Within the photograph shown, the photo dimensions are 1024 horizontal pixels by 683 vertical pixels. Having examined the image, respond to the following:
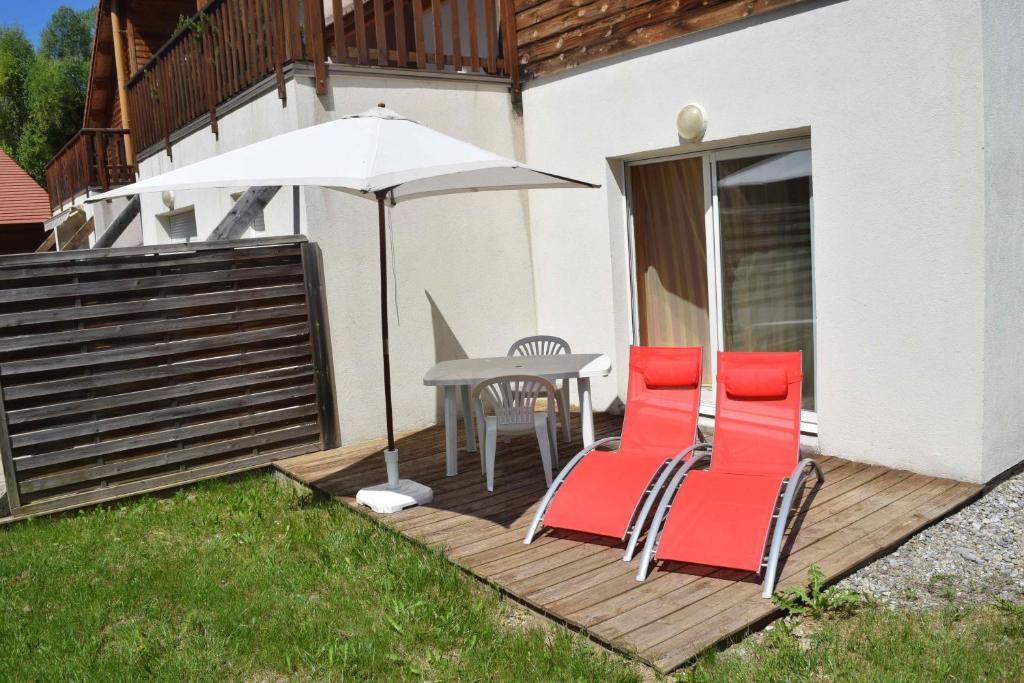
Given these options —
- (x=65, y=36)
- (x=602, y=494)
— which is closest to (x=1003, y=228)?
(x=602, y=494)

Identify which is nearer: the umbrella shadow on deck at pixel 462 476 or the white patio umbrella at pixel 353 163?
the white patio umbrella at pixel 353 163

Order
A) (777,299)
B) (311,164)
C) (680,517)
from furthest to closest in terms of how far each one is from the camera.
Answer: (777,299) < (311,164) < (680,517)

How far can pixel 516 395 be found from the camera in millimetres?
6195

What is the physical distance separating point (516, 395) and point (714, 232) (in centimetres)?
247

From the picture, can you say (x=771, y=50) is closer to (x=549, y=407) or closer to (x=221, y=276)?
(x=549, y=407)

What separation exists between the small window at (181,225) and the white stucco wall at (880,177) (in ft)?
23.1

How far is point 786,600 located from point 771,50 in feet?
14.0

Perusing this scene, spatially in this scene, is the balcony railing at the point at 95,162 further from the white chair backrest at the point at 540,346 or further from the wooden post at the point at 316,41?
the white chair backrest at the point at 540,346

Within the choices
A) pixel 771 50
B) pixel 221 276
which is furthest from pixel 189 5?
pixel 771 50

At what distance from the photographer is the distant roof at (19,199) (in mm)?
24188

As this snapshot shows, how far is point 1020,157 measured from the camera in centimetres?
566

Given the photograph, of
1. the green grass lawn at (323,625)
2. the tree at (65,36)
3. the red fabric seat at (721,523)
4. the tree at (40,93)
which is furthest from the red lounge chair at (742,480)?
the tree at (65,36)

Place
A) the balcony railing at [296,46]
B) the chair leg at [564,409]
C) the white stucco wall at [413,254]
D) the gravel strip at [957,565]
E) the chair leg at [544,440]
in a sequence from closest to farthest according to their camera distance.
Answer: the gravel strip at [957,565] → the chair leg at [544,440] → the chair leg at [564,409] → the balcony railing at [296,46] → the white stucco wall at [413,254]

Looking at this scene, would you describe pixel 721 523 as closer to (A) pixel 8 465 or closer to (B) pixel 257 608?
(B) pixel 257 608
